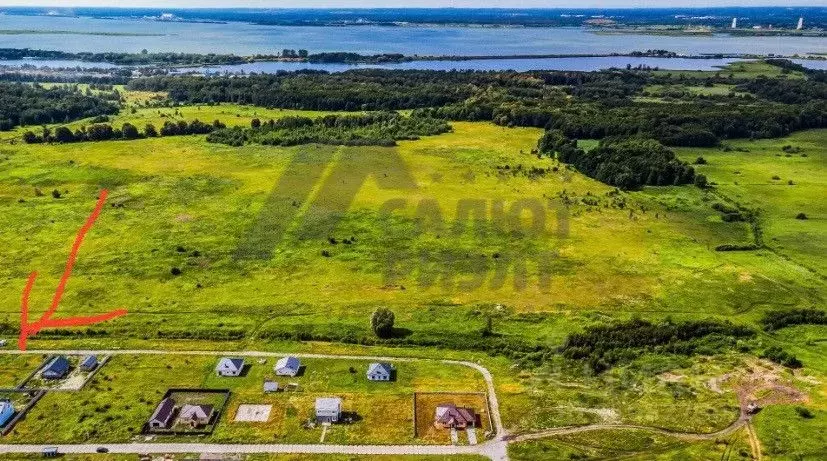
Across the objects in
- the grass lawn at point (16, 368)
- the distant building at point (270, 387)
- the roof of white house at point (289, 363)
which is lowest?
the distant building at point (270, 387)

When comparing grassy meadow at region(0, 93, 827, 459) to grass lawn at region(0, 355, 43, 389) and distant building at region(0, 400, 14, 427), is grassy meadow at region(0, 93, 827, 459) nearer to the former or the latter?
grass lawn at region(0, 355, 43, 389)

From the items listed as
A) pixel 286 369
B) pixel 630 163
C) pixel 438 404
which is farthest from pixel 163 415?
pixel 630 163

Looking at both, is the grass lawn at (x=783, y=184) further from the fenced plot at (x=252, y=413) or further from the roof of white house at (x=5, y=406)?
the roof of white house at (x=5, y=406)

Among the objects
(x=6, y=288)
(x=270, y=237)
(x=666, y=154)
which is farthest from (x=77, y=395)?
(x=666, y=154)

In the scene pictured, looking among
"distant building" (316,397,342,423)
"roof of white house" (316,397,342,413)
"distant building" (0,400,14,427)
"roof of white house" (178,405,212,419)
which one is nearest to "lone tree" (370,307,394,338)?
"roof of white house" (316,397,342,413)

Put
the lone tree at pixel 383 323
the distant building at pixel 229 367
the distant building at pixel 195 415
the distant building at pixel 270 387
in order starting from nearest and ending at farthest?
the distant building at pixel 195 415, the distant building at pixel 270 387, the distant building at pixel 229 367, the lone tree at pixel 383 323

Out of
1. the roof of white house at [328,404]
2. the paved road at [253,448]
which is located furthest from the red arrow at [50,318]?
the roof of white house at [328,404]

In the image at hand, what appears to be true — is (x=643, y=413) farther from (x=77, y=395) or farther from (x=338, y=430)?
(x=77, y=395)
